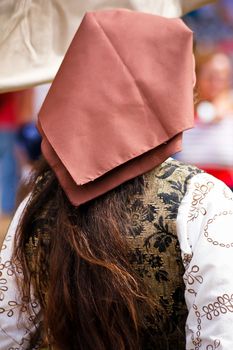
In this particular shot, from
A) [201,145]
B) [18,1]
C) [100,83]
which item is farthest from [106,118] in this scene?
[201,145]

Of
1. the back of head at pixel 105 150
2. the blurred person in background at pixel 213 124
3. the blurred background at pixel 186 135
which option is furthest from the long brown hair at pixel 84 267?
the blurred person in background at pixel 213 124

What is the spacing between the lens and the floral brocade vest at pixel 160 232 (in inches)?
46.4

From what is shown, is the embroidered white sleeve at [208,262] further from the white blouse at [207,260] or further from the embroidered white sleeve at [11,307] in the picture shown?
the embroidered white sleeve at [11,307]

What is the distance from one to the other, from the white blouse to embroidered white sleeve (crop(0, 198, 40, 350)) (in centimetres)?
30

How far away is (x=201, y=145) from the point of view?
2.81 meters

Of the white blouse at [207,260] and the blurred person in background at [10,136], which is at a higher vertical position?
the white blouse at [207,260]

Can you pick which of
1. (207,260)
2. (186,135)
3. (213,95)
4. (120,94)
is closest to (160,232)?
(207,260)

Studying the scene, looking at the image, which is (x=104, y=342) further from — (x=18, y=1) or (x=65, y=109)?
(x=18, y=1)

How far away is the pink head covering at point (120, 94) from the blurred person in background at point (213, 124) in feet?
5.17

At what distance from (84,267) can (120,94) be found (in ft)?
0.92

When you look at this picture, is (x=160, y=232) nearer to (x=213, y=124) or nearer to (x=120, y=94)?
(x=120, y=94)

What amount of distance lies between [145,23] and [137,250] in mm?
355

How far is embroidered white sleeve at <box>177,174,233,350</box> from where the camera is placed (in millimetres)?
1097

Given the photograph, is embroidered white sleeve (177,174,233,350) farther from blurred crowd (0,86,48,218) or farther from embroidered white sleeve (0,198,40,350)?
blurred crowd (0,86,48,218)
